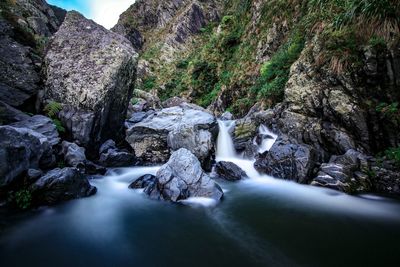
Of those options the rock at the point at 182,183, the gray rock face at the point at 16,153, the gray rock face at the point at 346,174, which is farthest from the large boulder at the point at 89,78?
the gray rock face at the point at 346,174

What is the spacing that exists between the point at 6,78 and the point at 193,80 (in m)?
22.9

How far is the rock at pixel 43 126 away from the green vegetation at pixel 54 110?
0.37m

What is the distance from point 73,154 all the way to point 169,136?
418 centimetres

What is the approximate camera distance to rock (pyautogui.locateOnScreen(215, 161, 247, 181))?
31.7 ft

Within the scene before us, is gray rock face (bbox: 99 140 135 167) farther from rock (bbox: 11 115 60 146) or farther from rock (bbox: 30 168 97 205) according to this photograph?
rock (bbox: 30 168 97 205)

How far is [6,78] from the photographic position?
404 inches

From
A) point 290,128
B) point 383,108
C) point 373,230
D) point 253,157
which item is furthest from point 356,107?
point 373,230

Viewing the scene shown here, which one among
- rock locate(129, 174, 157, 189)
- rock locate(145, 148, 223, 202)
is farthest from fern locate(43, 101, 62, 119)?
rock locate(145, 148, 223, 202)

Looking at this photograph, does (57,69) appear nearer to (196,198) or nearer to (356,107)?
(196,198)

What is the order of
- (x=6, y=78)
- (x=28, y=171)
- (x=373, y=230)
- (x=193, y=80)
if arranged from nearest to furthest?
(x=373, y=230)
(x=28, y=171)
(x=6, y=78)
(x=193, y=80)

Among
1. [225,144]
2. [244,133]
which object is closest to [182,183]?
[225,144]

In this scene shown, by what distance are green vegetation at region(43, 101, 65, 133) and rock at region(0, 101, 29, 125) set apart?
2.94 feet

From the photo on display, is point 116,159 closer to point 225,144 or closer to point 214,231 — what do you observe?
point 225,144

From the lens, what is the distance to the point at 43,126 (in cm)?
965
